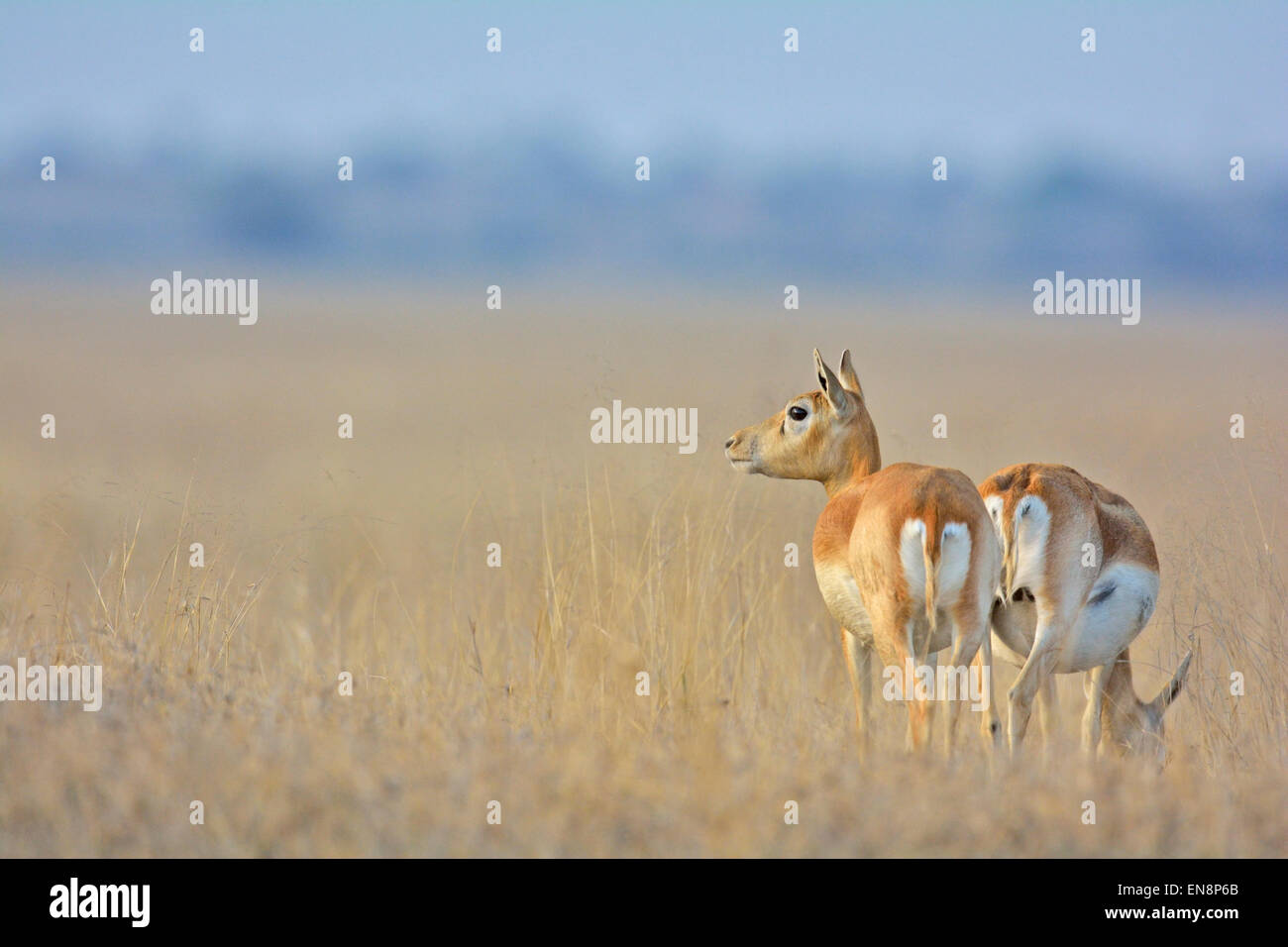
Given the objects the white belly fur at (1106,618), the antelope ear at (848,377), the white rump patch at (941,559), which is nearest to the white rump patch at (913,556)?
the white rump patch at (941,559)

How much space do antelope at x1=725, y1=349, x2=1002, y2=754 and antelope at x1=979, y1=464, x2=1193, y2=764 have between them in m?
0.38

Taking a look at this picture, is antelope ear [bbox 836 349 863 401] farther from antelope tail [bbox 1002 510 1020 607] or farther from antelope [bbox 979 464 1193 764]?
antelope tail [bbox 1002 510 1020 607]

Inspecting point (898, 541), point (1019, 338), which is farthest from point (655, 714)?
point (1019, 338)

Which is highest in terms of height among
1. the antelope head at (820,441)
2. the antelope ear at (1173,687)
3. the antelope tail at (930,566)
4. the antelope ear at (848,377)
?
the antelope ear at (848,377)

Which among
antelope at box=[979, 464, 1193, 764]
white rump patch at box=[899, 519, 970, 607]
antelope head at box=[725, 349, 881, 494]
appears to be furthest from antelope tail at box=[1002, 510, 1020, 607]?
antelope head at box=[725, 349, 881, 494]

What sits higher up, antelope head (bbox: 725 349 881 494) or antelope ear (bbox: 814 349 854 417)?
antelope ear (bbox: 814 349 854 417)

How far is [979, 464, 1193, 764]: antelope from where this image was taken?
8422mm

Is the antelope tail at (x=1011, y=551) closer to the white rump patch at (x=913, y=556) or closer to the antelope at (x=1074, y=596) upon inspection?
the antelope at (x=1074, y=596)

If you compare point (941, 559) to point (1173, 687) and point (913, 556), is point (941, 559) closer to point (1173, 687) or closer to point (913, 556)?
point (913, 556)

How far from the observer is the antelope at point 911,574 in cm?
776

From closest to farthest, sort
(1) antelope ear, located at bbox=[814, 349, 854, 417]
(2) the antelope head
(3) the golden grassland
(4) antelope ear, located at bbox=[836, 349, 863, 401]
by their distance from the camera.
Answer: (3) the golden grassland → (1) antelope ear, located at bbox=[814, 349, 854, 417] → (2) the antelope head → (4) antelope ear, located at bbox=[836, 349, 863, 401]

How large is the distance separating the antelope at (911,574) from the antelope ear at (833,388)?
0.59 feet

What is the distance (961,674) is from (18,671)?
5117mm

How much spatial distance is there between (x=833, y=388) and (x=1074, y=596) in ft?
6.39
